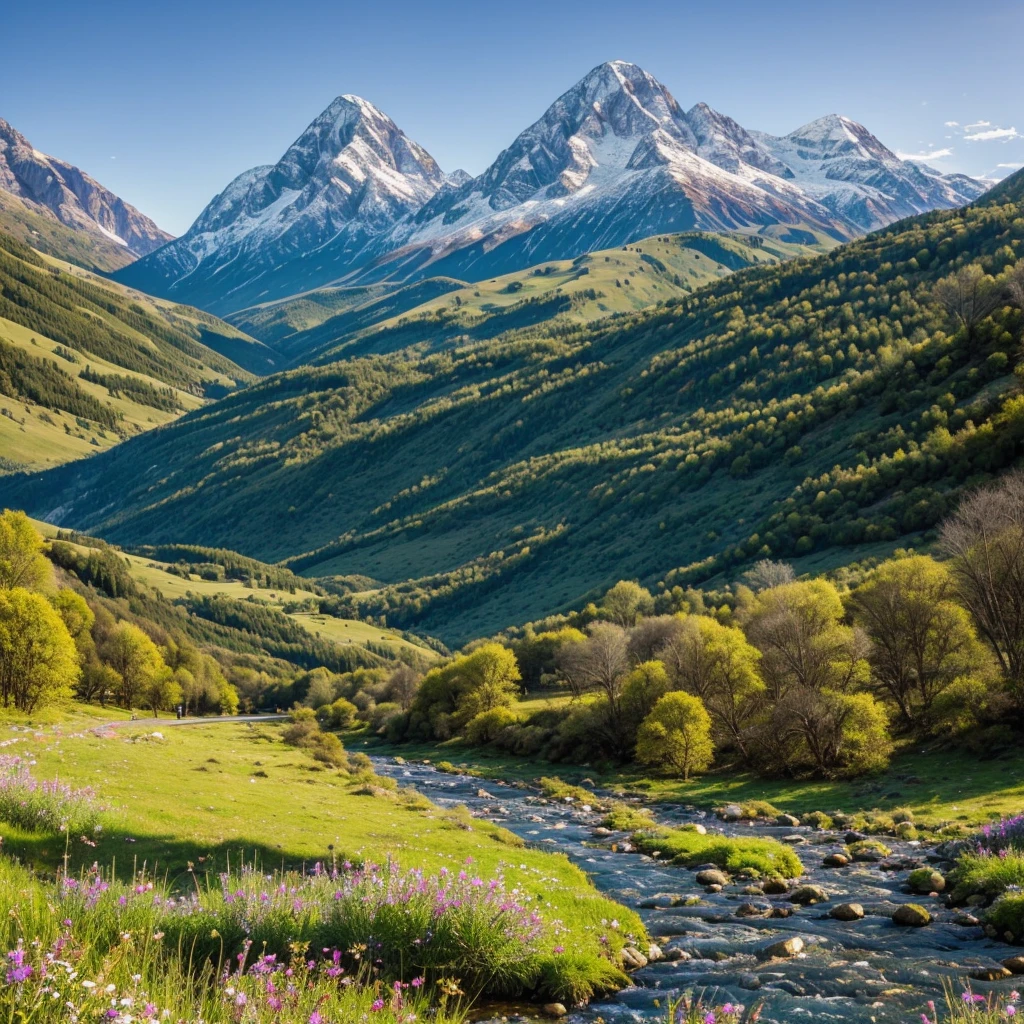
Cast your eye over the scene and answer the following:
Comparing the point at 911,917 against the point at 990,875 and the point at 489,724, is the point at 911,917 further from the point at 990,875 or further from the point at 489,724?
the point at 489,724

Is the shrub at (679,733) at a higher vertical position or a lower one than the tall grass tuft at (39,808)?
lower

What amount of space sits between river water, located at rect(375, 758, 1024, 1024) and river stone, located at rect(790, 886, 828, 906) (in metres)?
0.39

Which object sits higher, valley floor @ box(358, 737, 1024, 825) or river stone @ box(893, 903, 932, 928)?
river stone @ box(893, 903, 932, 928)

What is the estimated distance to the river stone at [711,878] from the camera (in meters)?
36.3

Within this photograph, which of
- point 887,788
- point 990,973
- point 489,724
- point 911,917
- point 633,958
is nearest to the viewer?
point 990,973

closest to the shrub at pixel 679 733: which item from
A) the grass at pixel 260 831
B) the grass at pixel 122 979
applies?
the grass at pixel 260 831

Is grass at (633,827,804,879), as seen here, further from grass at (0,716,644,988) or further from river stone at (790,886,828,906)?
grass at (0,716,644,988)

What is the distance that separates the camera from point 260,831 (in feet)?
116

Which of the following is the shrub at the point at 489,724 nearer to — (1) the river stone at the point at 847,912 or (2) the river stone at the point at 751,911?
(2) the river stone at the point at 751,911

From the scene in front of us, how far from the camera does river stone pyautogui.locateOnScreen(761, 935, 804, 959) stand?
80.4ft

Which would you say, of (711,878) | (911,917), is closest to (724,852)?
(711,878)

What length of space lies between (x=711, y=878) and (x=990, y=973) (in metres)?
15.7

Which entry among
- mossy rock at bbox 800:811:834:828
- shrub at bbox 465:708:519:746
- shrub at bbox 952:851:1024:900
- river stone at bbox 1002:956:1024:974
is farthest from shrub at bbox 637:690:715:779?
river stone at bbox 1002:956:1024:974

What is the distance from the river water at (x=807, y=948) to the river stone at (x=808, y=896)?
390 millimetres
